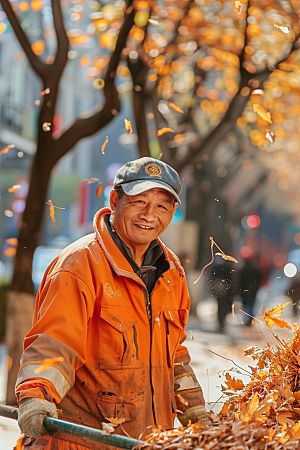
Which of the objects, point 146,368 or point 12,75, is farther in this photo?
point 12,75

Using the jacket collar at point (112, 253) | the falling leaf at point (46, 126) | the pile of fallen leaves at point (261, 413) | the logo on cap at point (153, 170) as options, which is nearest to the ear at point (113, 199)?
the jacket collar at point (112, 253)

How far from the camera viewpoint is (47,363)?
83.2 inches

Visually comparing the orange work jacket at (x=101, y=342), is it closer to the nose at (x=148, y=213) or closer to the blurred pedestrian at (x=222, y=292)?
the nose at (x=148, y=213)

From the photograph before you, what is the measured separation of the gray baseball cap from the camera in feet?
8.41

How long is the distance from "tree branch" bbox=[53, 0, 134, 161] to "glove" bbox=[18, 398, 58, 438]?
4.25m

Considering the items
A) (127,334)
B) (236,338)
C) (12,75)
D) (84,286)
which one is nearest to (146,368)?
(127,334)

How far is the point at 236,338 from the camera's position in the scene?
10961 millimetres

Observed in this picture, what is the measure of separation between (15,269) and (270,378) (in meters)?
4.08

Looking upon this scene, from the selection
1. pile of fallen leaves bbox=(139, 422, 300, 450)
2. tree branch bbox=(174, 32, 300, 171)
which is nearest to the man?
pile of fallen leaves bbox=(139, 422, 300, 450)

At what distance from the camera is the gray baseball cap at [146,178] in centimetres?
256

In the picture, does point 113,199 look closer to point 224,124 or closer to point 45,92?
point 45,92

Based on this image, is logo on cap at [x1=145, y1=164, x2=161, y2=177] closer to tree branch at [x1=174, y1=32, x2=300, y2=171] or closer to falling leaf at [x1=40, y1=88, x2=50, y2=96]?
falling leaf at [x1=40, y1=88, x2=50, y2=96]

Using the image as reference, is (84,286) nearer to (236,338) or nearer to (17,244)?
(17,244)

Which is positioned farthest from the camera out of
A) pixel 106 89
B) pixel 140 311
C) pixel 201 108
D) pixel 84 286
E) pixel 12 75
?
pixel 12 75
